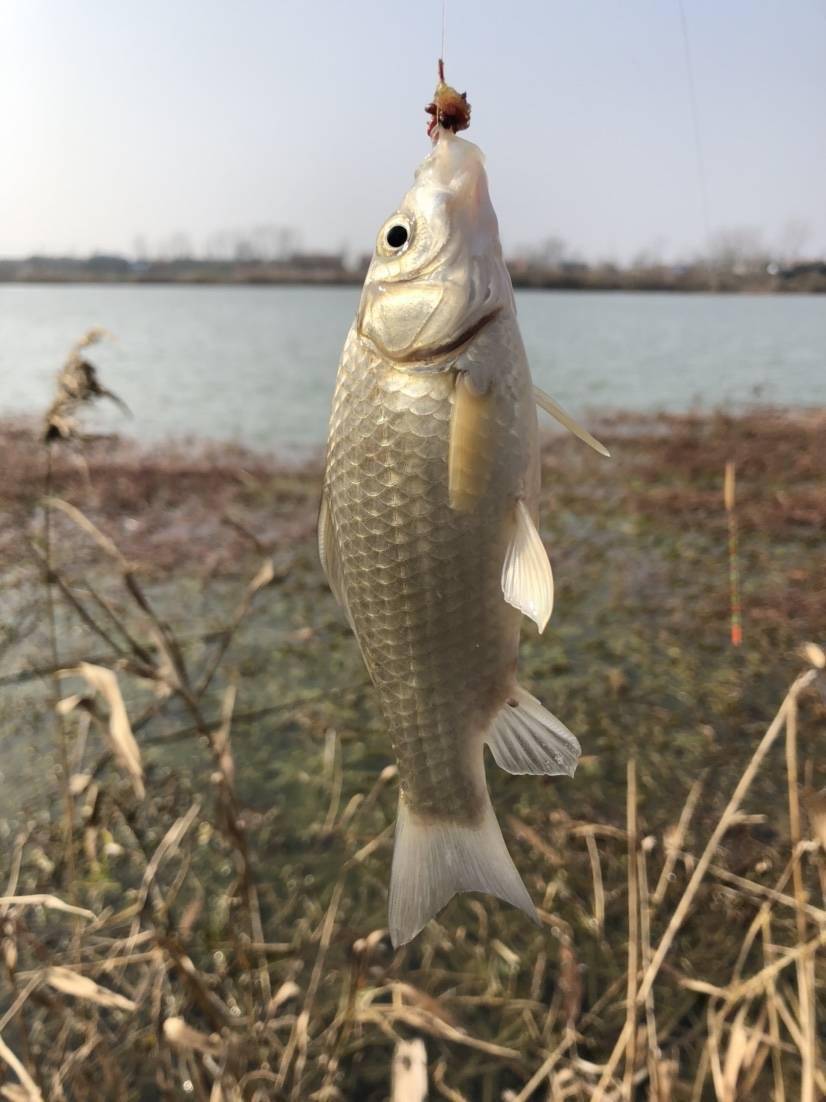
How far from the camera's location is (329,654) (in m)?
7.64

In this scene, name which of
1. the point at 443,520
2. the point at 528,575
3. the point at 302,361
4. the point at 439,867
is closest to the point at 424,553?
the point at 443,520

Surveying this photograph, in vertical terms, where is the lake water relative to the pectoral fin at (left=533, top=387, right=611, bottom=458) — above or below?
above

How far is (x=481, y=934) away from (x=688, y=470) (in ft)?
39.1

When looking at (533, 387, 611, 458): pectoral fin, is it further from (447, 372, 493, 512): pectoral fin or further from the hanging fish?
(447, 372, 493, 512): pectoral fin

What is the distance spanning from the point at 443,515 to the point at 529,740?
470 millimetres

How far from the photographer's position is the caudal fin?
148 centimetres

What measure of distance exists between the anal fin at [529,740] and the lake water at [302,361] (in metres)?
12.6

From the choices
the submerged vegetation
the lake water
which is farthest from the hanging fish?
the lake water

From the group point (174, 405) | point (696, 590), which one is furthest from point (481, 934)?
point (174, 405)

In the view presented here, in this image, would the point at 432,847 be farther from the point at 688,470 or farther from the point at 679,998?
the point at 688,470

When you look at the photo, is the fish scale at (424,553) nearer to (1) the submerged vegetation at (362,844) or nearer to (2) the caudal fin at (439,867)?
(2) the caudal fin at (439,867)

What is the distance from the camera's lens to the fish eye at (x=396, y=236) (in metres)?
1.55

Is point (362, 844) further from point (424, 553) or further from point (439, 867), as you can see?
A: point (424, 553)

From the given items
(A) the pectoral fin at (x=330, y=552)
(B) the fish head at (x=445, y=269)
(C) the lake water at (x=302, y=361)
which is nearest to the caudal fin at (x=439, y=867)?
(A) the pectoral fin at (x=330, y=552)
